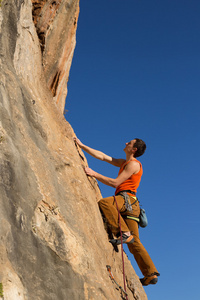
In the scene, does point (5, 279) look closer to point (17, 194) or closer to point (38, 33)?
point (17, 194)

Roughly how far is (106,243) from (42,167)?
2.59 meters

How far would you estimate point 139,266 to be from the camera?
30.6 ft

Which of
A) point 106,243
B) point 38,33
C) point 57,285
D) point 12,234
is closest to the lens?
point 12,234

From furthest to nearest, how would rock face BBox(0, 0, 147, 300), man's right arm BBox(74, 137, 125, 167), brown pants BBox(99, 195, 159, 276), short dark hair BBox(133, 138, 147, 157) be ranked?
man's right arm BBox(74, 137, 125, 167)
short dark hair BBox(133, 138, 147, 157)
brown pants BBox(99, 195, 159, 276)
rock face BBox(0, 0, 147, 300)

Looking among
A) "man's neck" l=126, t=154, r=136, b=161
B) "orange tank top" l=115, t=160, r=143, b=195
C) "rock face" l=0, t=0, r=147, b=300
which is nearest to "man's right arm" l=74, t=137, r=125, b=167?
"rock face" l=0, t=0, r=147, b=300

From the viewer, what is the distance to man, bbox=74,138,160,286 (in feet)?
30.3

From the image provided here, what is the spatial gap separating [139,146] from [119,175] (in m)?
1.05

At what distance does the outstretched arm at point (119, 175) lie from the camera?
9.61 meters

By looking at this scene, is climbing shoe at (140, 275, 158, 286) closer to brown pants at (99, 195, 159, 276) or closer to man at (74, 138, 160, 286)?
man at (74, 138, 160, 286)

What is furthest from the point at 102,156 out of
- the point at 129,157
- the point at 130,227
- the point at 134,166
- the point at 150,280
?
the point at 150,280

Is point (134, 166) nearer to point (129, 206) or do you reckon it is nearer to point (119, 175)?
point (119, 175)

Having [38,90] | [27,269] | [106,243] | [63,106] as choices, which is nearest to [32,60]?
[38,90]

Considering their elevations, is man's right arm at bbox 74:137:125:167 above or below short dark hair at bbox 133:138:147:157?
above

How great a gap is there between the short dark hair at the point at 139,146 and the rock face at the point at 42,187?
1542 millimetres
